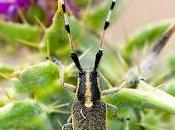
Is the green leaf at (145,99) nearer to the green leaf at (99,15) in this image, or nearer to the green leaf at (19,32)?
the green leaf at (19,32)

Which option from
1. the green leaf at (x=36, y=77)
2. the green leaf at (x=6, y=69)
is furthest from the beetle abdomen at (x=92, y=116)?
the green leaf at (x=6, y=69)

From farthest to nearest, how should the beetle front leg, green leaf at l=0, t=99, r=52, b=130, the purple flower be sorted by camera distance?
the purple flower, the beetle front leg, green leaf at l=0, t=99, r=52, b=130

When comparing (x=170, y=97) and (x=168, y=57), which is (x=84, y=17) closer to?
(x=168, y=57)

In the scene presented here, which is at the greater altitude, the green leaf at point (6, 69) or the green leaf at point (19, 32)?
the green leaf at point (19, 32)

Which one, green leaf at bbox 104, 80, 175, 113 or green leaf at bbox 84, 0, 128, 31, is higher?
green leaf at bbox 84, 0, 128, 31

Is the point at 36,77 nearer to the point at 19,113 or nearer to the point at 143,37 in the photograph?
the point at 19,113

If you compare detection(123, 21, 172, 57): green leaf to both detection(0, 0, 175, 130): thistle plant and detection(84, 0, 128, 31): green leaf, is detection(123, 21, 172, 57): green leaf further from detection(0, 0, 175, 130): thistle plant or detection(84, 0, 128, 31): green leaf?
detection(84, 0, 128, 31): green leaf

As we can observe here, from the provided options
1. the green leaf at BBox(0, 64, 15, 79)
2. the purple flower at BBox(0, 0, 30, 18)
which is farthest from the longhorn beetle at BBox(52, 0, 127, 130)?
the purple flower at BBox(0, 0, 30, 18)
